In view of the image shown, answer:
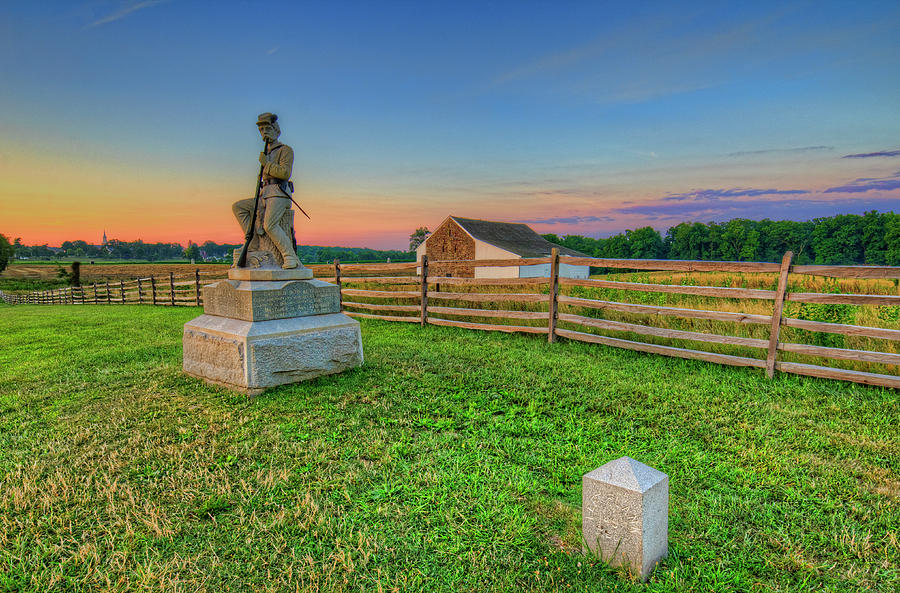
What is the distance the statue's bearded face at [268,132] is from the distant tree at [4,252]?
2548 inches

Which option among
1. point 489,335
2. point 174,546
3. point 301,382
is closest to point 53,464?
point 174,546

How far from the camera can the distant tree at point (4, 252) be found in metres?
49.7

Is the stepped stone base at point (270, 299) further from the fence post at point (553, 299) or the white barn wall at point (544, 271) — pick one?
the white barn wall at point (544, 271)

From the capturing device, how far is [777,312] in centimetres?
550

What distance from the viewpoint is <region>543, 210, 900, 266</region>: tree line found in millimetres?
30000

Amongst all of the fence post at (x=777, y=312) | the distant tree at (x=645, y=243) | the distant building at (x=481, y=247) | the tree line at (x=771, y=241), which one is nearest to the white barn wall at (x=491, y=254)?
the distant building at (x=481, y=247)

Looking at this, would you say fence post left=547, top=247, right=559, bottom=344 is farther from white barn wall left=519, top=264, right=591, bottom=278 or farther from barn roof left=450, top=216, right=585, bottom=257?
barn roof left=450, top=216, right=585, bottom=257

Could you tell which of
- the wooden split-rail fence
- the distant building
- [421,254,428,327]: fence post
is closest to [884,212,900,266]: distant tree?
the distant building

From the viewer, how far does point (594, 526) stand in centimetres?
221

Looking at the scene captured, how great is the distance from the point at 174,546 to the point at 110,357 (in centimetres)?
610

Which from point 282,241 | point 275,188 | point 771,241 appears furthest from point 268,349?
point 771,241

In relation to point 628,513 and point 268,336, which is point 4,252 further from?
point 628,513

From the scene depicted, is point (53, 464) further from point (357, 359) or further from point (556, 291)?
point (556, 291)

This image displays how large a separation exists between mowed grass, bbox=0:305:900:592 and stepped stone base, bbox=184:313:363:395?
0.24 m
